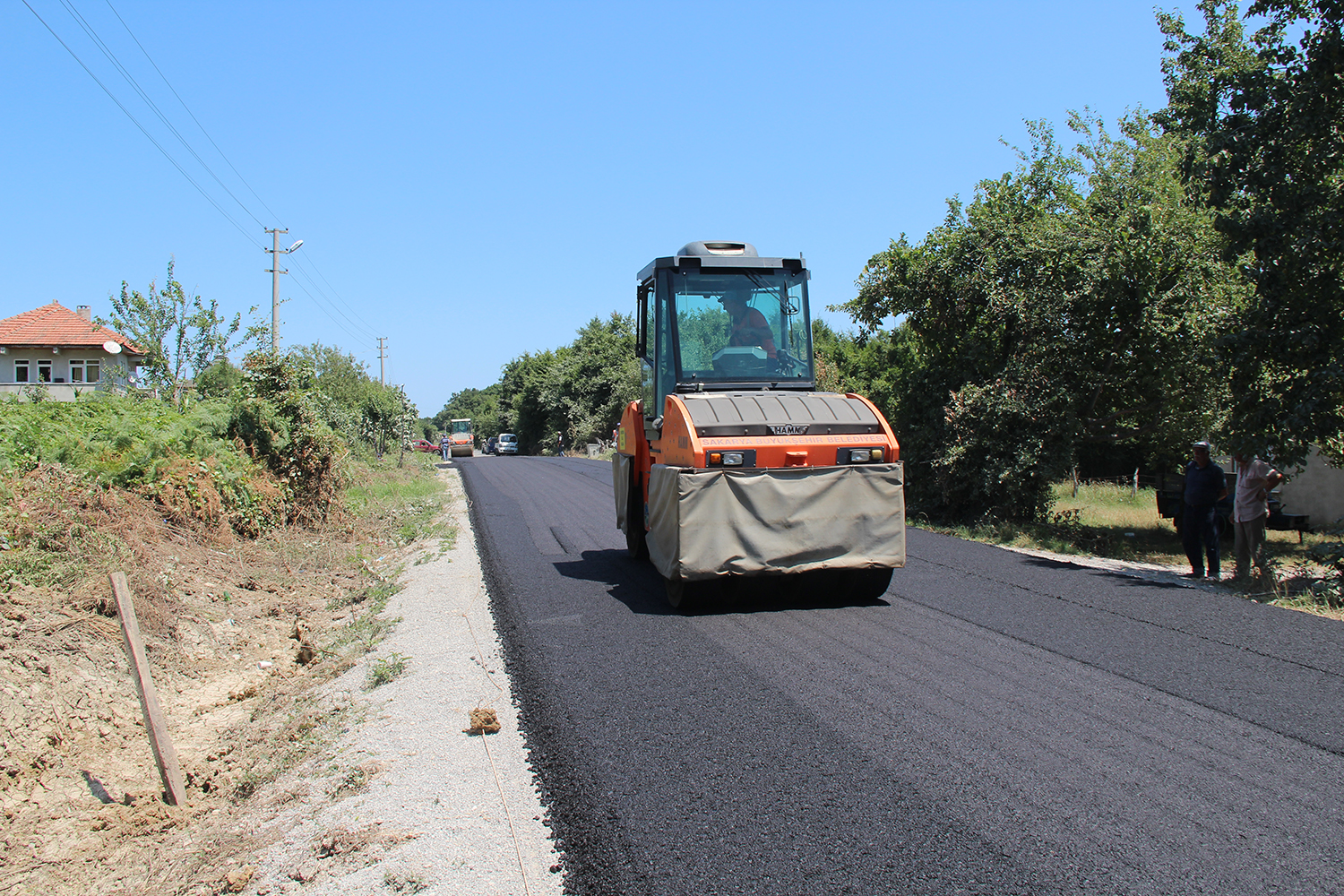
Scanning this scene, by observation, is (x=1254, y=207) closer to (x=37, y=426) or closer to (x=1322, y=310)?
(x=1322, y=310)

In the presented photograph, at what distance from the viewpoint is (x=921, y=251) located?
1644 cm

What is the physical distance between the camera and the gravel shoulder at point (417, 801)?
3654 millimetres

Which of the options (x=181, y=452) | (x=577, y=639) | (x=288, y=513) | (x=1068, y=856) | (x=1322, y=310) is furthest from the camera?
(x=288, y=513)

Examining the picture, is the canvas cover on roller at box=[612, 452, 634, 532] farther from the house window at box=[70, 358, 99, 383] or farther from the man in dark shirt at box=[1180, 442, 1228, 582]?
the house window at box=[70, 358, 99, 383]

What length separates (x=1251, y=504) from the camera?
10.1 m

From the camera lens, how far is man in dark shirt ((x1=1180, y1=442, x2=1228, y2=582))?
33.6 ft

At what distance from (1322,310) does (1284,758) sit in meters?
7.56

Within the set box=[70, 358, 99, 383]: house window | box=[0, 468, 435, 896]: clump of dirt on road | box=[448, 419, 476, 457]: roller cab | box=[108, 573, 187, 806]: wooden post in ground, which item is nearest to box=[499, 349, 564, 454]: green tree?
box=[448, 419, 476, 457]: roller cab

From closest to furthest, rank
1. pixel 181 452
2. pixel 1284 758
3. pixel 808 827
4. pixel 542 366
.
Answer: pixel 808 827 → pixel 1284 758 → pixel 181 452 → pixel 542 366

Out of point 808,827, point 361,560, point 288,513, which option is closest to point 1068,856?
point 808,827

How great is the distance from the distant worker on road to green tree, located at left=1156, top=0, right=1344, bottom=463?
570 centimetres

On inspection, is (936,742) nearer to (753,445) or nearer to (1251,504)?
(753,445)

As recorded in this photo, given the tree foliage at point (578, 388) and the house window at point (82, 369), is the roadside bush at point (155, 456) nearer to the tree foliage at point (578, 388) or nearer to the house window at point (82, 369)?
the tree foliage at point (578, 388)

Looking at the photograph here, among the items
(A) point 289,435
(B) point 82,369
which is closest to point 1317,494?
(A) point 289,435
